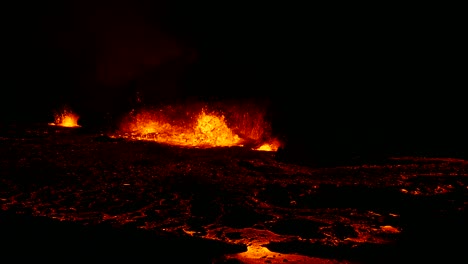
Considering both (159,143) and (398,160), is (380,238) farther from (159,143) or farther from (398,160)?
(159,143)

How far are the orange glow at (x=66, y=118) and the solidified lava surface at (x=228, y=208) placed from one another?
6.87m

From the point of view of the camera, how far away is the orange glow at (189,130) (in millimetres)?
10172

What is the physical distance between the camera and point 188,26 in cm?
1399

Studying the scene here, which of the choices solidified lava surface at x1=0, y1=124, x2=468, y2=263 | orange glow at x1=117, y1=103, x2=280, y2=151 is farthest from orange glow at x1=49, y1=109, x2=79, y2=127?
solidified lava surface at x1=0, y1=124, x2=468, y2=263

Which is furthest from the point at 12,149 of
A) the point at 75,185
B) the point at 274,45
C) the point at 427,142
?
the point at 427,142

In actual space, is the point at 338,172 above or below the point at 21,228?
above

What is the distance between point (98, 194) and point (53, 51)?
15.0 meters

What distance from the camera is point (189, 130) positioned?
11.6 metres

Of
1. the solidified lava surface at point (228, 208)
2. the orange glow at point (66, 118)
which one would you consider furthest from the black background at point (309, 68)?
the solidified lava surface at point (228, 208)

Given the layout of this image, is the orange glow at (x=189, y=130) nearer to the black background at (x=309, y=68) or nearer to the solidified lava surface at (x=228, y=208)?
the black background at (x=309, y=68)

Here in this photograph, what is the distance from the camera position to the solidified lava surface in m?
3.58

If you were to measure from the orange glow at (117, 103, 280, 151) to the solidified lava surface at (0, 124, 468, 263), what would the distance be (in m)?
1.99

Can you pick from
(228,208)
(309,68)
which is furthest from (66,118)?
(228,208)

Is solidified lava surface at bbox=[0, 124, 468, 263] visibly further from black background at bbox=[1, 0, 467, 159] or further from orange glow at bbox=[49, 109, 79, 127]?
orange glow at bbox=[49, 109, 79, 127]
